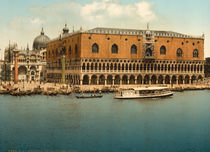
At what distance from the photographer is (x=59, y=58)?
132 metres

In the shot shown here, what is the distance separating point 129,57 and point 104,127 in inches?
2683

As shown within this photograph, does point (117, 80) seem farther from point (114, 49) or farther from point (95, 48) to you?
point (95, 48)

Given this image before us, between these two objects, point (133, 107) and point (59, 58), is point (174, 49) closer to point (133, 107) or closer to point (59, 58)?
point (59, 58)

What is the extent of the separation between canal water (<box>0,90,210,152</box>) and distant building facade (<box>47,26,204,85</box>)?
39.4 meters

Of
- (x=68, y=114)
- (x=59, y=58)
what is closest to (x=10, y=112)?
(x=68, y=114)

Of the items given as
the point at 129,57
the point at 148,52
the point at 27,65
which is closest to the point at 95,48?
the point at 129,57

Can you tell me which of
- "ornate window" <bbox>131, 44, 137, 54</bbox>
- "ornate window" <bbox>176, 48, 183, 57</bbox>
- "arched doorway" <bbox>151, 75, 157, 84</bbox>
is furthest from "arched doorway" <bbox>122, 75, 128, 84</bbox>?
"ornate window" <bbox>176, 48, 183, 57</bbox>

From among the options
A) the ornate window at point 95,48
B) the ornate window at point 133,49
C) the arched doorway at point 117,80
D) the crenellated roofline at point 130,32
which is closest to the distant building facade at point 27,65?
the crenellated roofline at point 130,32

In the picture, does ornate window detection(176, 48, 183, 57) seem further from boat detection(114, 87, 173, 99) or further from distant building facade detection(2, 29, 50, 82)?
distant building facade detection(2, 29, 50, 82)

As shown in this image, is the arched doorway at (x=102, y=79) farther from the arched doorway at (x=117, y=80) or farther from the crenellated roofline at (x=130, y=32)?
the crenellated roofline at (x=130, y=32)

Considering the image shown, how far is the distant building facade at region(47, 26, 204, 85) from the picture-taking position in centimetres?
10912

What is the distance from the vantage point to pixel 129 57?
113312mm

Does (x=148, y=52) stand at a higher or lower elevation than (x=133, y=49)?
lower

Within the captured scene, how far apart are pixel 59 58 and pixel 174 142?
96381 millimetres
